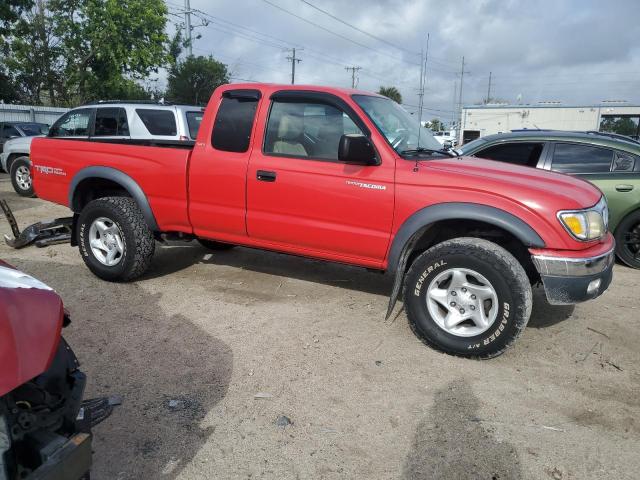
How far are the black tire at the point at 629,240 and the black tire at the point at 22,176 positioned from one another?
35.4 feet

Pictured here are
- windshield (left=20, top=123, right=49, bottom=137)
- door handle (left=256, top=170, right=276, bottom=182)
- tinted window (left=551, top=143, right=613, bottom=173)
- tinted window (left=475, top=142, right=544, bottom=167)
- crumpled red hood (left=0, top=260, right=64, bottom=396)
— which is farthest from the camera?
windshield (left=20, top=123, right=49, bottom=137)

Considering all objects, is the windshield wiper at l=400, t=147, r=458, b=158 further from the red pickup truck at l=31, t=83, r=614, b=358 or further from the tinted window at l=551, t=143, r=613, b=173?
the tinted window at l=551, t=143, r=613, b=173

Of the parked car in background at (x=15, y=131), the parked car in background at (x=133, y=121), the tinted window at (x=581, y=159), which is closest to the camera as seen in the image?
the tinted window at (x=581, y=159)

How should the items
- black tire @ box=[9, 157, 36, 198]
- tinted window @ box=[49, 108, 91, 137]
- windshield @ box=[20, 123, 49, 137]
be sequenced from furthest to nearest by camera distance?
windshield @ box=[20, 123, 49, 137] < black tire @ box=[9, 157, 36, 198] < tinted window @ box=[49, 108, 91, 137]

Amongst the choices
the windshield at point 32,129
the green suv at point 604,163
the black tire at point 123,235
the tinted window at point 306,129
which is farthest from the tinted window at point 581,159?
the windshield at point 32,129

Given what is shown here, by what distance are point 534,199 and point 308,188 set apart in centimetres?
167

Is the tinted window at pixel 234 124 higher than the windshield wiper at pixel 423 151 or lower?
higher

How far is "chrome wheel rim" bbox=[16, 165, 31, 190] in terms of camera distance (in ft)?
34.7

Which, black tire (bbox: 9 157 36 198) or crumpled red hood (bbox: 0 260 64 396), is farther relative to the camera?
black tire (bbox: 9 157 36 198)

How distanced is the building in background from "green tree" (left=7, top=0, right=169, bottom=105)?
2168cm

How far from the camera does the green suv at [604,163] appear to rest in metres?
6.22

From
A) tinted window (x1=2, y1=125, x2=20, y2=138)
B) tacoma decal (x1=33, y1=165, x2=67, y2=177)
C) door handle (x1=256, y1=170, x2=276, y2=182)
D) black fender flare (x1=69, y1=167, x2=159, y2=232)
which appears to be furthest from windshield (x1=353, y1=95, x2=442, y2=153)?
tinted window (x1=2, y1=125, x2=20, y2=138)

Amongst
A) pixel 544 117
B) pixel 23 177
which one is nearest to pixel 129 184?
pixel 23 177

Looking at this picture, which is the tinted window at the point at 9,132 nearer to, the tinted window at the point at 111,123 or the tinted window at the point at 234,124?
the tinted window at the point at 111,123
